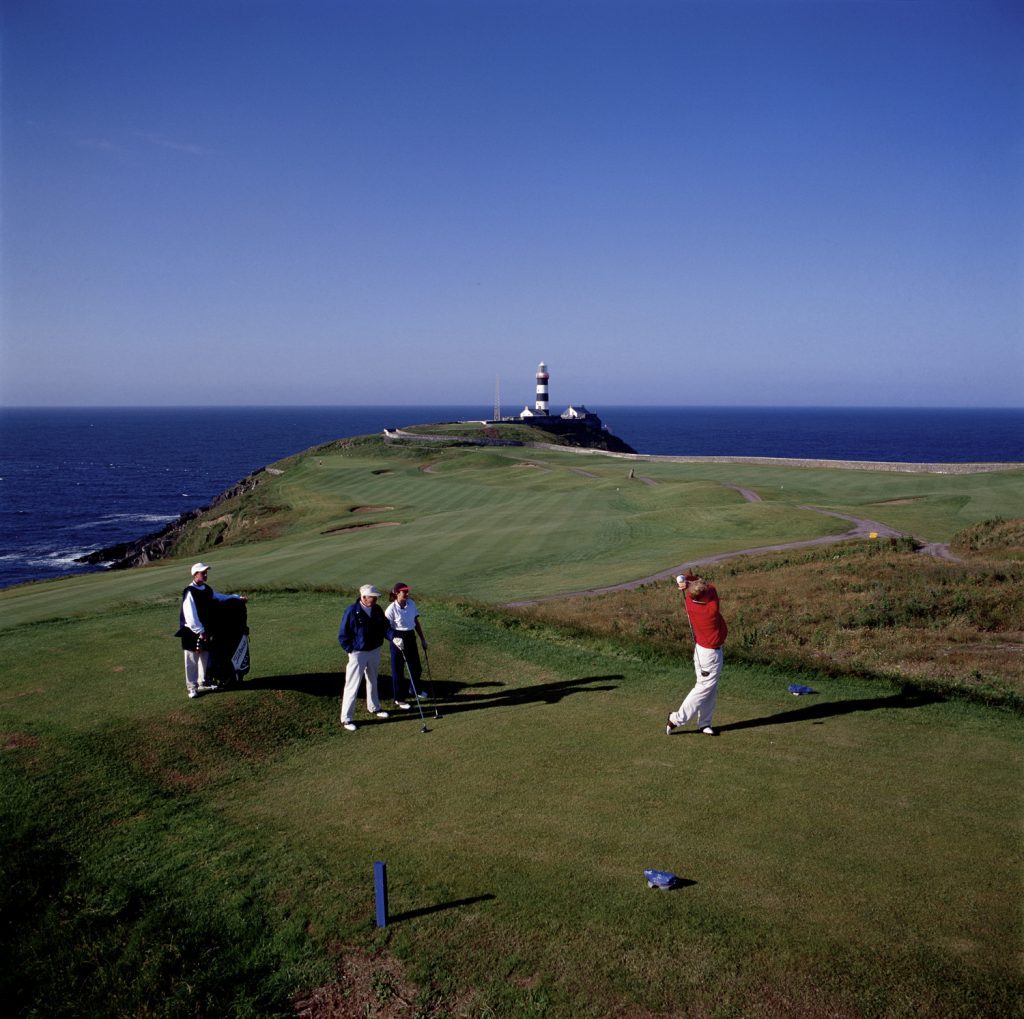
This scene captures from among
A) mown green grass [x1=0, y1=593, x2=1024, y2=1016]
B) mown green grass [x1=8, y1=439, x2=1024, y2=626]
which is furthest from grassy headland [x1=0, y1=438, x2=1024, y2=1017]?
mown green grass [x1=8, y1=439, x2=1024, y2=626]

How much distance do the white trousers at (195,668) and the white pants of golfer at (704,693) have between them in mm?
8023

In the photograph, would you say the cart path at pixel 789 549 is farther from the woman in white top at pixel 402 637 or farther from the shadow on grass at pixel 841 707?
the shadow on grass at pixel 841 707

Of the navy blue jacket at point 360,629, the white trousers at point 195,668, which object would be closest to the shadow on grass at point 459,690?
the white trousers at point 195,668

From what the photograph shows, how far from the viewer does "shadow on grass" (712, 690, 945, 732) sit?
1216 cm

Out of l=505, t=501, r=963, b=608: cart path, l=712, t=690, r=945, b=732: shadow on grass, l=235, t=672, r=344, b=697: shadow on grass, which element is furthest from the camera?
l=505, t=501, r=963, b=608: cart path

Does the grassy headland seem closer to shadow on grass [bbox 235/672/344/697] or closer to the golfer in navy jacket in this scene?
shadow on grass [bbox 235/672/344/697]

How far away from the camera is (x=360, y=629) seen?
12.6m

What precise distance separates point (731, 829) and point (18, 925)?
294 inches

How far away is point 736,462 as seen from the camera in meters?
83.8

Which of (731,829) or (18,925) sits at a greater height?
(731,829)

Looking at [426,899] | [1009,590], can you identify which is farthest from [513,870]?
[1009,590]

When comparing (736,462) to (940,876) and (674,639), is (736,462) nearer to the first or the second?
(674,639)

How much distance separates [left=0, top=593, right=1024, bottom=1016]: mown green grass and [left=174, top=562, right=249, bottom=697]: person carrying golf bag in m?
0.51

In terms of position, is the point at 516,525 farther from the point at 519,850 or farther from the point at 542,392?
the point at 542,392
